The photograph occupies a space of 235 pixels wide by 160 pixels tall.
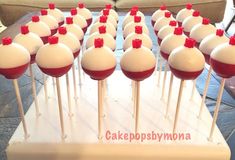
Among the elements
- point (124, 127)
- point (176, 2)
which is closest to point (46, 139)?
point (124, 127)

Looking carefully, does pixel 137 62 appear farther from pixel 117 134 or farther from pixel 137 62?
pixel 117 134

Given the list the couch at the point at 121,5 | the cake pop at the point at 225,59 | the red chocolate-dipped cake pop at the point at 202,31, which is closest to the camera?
the cake pop at the point at 225,59

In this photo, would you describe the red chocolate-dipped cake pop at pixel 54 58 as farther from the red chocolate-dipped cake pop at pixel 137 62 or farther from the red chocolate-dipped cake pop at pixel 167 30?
the red chocolate-dipped cake pop at pixel 167 30

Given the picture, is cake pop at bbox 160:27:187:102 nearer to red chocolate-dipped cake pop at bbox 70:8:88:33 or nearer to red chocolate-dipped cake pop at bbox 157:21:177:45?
red chocolate-dipped cake pop at bbox 157:21:177:45

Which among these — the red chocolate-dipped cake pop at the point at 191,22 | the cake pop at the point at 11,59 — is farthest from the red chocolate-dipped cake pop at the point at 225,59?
the cake pop at the point at 11,59

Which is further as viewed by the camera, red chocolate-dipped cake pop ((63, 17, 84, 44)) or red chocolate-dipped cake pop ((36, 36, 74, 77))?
red chocolate-dipped cake pop ((63, 17, 84, 44))

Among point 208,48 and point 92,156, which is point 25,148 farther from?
point 208,48

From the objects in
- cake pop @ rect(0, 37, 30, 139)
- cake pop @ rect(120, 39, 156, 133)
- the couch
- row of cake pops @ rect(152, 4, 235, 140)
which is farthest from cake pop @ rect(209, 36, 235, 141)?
the couch
